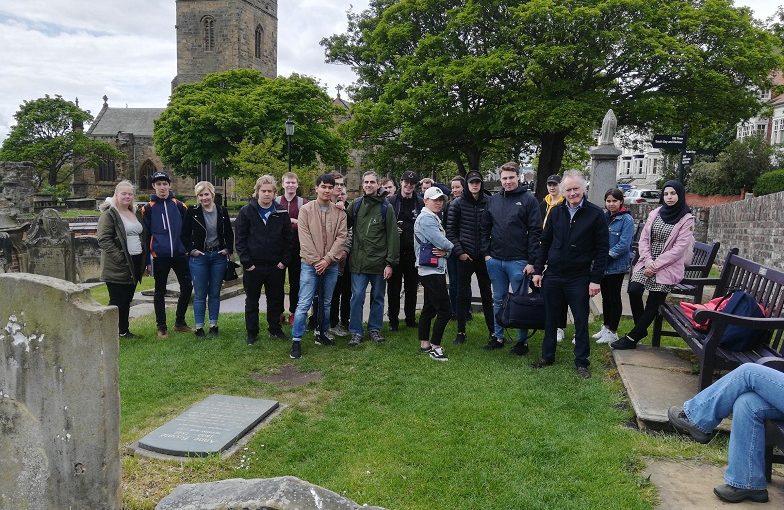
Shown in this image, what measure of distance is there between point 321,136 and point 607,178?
3120 centimetres

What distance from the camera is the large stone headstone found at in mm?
2793

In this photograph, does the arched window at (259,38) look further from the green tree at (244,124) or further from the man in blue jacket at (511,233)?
the man in blue jacket at (511,233)

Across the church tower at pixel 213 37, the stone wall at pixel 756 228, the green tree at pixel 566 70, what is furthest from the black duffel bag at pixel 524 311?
the church tower at pixel 213 37

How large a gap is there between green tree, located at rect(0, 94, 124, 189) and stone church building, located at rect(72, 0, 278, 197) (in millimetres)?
4991

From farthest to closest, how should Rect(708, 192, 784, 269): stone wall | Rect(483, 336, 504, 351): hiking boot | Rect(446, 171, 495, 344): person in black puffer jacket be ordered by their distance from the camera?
Rect(708, 192, 784, 269): stone wall < Rect(446, 171, 495, 344): person in black puffer jacket < Rect(483, 336, 504, 351): hiking boot

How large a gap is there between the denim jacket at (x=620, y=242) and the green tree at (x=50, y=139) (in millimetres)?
52764

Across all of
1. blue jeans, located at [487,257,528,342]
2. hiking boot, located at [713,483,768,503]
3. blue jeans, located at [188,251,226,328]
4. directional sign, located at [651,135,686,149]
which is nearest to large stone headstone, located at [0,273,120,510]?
hiking boot, located at [713,483,768,503]

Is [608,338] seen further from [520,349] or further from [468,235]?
[468,235]

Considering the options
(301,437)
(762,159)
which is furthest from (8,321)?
(762,159)

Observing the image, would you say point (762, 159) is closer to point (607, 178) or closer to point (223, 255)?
point (607, 178)

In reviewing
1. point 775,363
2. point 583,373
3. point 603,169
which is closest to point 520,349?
point 583,373

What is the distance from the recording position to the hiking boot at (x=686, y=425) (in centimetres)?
342

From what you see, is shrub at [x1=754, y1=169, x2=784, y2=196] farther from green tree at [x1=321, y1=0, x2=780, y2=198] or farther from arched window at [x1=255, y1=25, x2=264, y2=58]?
arched window at [x1=255, y1=25, x2=264, y2=58]

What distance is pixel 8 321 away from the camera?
2.85m
